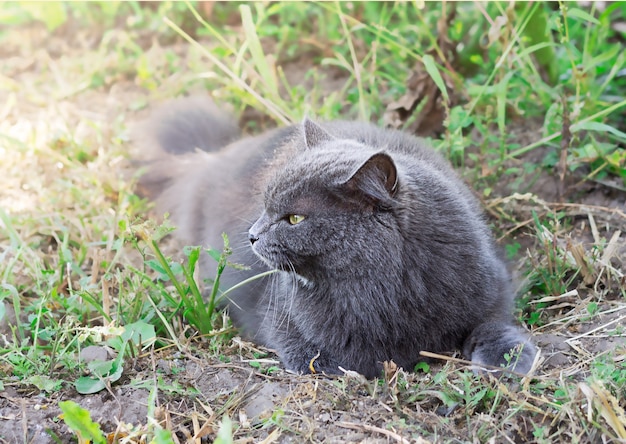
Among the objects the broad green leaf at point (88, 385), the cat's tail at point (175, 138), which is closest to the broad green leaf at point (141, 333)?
the broad green leaf at point (88, 385)

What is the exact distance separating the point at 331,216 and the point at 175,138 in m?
1.85

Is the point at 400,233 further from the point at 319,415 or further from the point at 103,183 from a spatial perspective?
the point at 103,183

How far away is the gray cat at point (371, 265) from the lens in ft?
8.03

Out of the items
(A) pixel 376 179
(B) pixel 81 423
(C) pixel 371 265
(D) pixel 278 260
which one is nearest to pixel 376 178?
(A) pixel 376 179

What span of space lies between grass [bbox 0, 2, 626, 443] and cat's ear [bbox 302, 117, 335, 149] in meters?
0.63

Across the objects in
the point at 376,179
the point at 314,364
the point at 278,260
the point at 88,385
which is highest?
the point at 376,179

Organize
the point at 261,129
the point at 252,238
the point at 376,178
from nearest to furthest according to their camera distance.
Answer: the point at 376,178
the point at 252,238
the point at 261,129

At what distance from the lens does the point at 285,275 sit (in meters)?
2.81

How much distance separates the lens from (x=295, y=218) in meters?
2.54

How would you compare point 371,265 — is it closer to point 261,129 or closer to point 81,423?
point 81,423

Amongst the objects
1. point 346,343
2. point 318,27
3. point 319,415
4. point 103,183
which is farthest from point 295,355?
point 318,27

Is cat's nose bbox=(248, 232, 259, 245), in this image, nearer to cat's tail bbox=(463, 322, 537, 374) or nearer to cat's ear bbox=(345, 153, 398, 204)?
cat's ear bbox=(345, 153, 398, 204)

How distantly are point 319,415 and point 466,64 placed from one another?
112 inches

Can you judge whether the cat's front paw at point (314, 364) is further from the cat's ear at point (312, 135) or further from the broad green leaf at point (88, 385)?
the cat's ear at point (312, 135)
